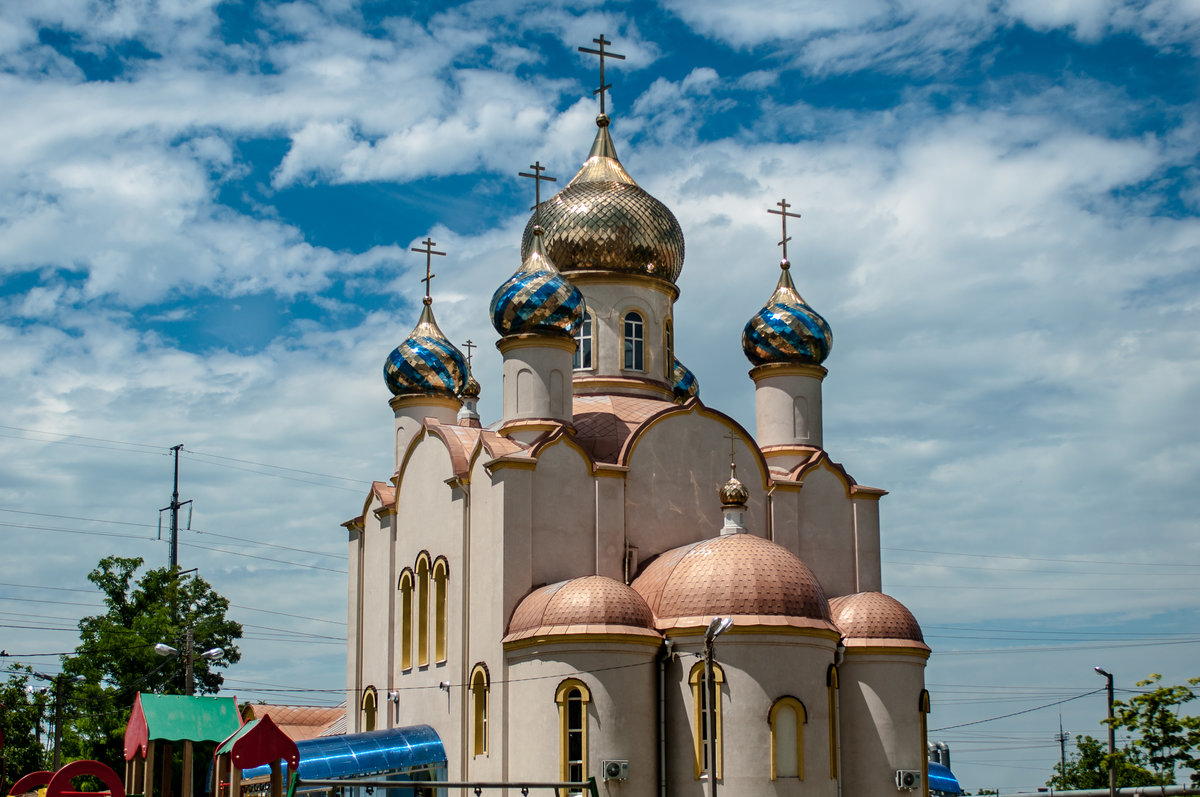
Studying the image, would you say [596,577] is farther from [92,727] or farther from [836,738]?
[92,727]

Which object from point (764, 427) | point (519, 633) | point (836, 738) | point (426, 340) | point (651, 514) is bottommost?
point (836, 738)

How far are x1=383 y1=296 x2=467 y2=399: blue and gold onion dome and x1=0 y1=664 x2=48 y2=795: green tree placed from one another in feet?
43.4

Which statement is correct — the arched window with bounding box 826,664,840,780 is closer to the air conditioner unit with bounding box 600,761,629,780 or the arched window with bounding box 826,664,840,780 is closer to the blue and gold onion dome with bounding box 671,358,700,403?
the air conditioner unit with bounding box 600,761,629,780

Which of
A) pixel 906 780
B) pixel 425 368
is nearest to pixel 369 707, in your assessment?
pixel 425 368

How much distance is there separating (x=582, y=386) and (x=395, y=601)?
15.2 ft

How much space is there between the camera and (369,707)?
2516 cm

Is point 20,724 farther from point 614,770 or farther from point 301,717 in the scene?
point 614,770

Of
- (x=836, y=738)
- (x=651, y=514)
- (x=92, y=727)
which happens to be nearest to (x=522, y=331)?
(x=651, y=514)

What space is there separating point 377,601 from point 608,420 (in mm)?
5346

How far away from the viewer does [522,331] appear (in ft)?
75.1

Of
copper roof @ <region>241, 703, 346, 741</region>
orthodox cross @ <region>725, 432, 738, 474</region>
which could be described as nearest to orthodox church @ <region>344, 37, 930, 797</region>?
orthodox cross @ <region>725, 432, 738, 474</region>

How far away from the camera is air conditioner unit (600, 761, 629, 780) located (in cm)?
1905

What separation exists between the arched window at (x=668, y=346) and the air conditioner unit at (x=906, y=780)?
7.64 metres

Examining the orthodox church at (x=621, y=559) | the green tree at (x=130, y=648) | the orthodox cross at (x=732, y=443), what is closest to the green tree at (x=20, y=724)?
the green tree at (x=130, y=648)
